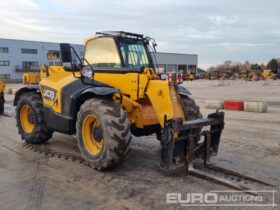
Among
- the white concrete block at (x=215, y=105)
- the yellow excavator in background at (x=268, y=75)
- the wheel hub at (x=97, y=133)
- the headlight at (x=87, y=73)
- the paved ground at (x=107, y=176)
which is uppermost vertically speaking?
the yellow excavator in background at (x=268, y=75)

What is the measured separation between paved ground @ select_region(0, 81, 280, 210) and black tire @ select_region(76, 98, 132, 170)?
→ 9.8 inches

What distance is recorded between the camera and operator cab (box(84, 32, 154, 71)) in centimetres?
686

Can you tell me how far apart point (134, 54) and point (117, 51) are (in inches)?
18.8

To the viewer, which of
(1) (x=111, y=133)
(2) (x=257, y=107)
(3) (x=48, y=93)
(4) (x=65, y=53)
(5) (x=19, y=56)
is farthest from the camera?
(5) (x=19, y=56)

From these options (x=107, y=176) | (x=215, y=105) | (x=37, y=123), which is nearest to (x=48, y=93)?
(x=37, y=123)

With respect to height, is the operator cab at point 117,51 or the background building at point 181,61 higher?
the background building at point 181,61

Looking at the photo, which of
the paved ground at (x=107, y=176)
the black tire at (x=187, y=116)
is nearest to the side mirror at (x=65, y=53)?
the paved ground at (x=107, y=176)

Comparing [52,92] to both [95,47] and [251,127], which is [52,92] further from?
[251,127]

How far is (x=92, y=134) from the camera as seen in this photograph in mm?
6422

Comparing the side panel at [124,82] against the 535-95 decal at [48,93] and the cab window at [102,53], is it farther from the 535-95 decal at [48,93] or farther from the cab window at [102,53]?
the 535-95 decal at [48,93]

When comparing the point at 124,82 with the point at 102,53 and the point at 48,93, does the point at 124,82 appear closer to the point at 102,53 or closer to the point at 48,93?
the point at 102,53

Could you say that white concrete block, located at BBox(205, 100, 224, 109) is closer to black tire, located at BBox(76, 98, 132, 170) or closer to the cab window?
the cab window

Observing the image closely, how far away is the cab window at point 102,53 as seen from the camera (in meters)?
6.90

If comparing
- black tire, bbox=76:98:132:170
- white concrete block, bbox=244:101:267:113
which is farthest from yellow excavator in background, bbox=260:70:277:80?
black tire, bbox=76:98:132:170
